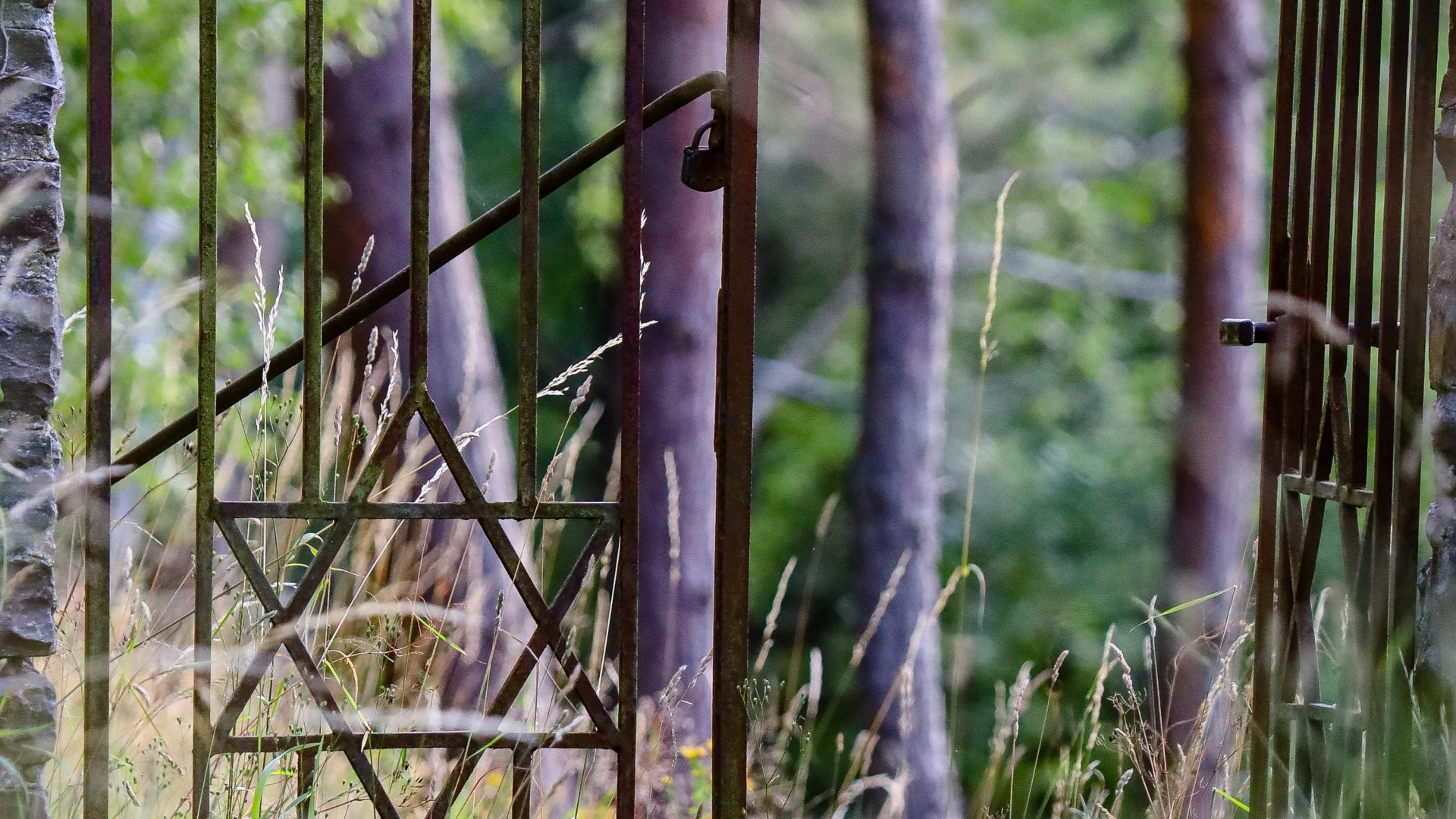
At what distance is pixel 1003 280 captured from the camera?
497 inches

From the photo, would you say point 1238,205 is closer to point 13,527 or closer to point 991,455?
point 991,455

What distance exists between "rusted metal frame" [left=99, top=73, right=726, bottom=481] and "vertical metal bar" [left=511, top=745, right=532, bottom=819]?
0.63 m

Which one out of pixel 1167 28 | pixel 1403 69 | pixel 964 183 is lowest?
pixel 1403 69

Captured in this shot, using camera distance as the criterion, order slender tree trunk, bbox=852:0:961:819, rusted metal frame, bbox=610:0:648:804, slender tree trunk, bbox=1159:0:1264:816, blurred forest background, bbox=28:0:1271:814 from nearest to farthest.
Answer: rusted metal frame, bbox=610:0:648:804, slender tree trunk, bbox=852:0:961:819, slender tree trunk, bbox=1159:0:1264:816, blurred forest background, bbox=28:0:1271:814

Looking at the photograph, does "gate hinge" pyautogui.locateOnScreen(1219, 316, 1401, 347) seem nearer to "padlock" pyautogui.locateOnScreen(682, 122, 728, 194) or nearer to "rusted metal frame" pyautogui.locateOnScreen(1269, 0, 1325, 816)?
"rusted metal frame" pyautogui.locateOnScreen(1269, 0, 1325, 816)

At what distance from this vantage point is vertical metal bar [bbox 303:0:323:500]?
61.4 inches

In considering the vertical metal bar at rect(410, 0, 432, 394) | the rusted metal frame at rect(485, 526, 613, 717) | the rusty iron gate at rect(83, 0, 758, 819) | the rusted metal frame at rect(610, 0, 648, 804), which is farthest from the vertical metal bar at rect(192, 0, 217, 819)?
the rusted metal frame at rect(610, 0, 648, 804)

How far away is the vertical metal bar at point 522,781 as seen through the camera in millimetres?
1627

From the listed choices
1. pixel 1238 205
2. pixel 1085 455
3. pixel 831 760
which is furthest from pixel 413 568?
pixel 1085 455

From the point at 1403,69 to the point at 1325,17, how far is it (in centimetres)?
27

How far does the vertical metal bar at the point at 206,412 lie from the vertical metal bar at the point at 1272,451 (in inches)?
65.0

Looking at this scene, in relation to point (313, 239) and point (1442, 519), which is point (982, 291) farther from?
point (313, 239)

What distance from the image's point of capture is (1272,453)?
215 centimetres

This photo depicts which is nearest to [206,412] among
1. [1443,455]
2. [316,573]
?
[316,573]
